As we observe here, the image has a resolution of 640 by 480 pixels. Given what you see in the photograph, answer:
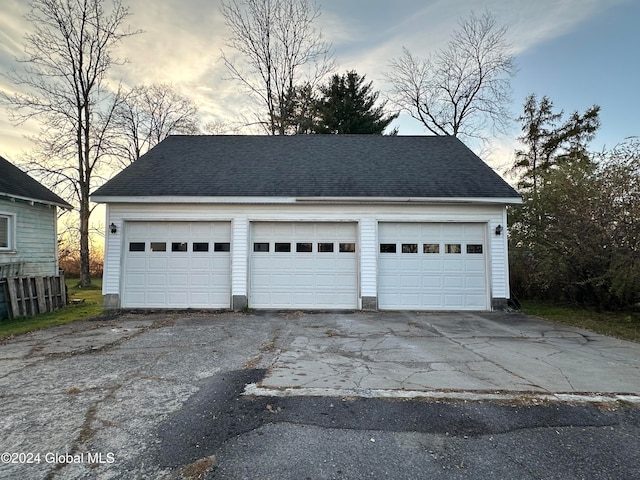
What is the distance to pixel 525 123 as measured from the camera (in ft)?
63.6

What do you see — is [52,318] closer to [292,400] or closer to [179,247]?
[179,247]

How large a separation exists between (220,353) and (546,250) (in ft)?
29.6

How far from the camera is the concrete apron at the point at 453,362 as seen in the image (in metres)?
3.59

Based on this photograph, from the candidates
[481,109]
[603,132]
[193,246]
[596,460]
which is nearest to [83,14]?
[193,246]

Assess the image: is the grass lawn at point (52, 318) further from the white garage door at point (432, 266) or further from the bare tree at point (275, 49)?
the bare tree at point (275, 49)

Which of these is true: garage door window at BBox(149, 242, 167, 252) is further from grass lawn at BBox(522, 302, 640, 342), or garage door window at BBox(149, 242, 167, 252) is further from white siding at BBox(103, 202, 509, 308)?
grass lawn at BBox(522, 302, 640, 342)

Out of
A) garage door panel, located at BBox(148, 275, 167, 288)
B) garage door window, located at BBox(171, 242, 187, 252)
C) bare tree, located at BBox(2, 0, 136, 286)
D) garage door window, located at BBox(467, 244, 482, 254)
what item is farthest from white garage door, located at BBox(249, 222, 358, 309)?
bare tree, located at BBox(2, 0, 136, 286)

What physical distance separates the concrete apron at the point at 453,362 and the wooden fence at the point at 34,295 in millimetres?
7315

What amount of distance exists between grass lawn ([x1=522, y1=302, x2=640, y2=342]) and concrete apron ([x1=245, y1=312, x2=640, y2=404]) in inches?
21.0

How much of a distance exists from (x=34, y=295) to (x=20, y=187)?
129 inches

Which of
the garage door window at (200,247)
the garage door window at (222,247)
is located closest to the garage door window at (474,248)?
the garage door window at (222,247)

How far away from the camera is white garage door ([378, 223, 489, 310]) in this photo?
9242 millimetres

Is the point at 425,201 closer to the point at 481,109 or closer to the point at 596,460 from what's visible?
the point at 596,460

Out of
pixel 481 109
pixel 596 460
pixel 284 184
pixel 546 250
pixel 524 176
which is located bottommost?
pixel 596 460
